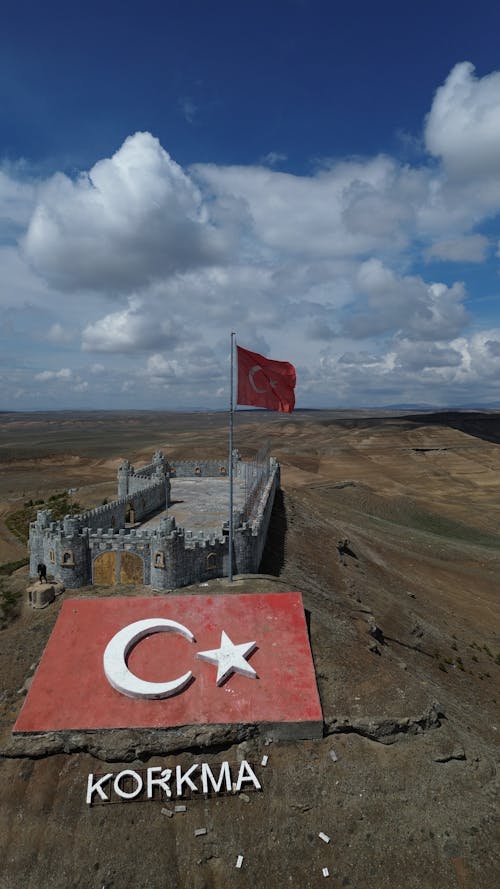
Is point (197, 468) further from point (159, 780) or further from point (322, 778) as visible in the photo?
point (322, 778)

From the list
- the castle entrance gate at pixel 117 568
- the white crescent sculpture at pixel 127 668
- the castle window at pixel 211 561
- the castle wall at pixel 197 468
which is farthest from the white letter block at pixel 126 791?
the castle wall at pixel 197 468

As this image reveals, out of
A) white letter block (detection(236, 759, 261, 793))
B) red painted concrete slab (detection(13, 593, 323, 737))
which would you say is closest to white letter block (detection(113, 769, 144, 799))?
red painted concrete slab (detection(13, 593, 323, 737))

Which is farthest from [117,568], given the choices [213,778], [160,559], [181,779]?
[213,778]

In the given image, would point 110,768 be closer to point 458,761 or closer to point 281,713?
point 281,713

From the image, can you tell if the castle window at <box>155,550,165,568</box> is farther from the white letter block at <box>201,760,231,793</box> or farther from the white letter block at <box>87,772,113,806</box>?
the white letter block at <box>201,760,231,793</box>

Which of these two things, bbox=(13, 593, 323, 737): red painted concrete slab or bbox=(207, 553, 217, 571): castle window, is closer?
bbox=(13, 593, 323, 737): red painted concrete slab

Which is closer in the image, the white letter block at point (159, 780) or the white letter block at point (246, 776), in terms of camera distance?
the white letter block at point (159, 780)

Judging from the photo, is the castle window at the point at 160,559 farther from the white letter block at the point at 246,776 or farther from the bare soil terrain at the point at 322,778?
the white letter block at the point at 246,776
